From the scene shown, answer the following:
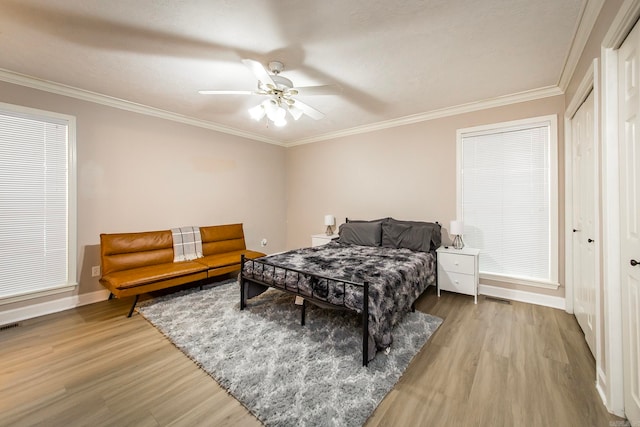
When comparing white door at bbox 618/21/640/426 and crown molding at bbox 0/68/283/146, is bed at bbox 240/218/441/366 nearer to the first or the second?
white door at bbox 618/21/640/426

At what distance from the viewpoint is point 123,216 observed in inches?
144

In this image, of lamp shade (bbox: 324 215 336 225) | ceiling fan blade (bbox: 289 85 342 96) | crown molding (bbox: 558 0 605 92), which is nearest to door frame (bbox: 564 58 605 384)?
crown molding (bbox: 558 0 605 92)

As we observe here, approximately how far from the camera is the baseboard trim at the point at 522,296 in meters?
3.15

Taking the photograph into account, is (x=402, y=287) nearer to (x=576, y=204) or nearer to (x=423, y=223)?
(x=423, y=223)

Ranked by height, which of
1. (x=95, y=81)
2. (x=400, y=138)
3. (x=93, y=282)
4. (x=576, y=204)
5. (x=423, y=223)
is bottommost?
(x=93, y=282)

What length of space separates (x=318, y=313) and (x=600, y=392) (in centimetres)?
227

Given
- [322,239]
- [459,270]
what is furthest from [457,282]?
[322,239]

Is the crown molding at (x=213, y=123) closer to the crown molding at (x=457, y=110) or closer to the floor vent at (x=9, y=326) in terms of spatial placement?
the crown molding at (x=457, y=110)

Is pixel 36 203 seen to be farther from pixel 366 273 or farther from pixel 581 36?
pixel 581 36

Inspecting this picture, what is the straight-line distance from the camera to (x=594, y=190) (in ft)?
6.05

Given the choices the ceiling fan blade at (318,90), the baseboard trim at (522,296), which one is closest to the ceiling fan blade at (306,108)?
the ceiling fan blade at (318,90)

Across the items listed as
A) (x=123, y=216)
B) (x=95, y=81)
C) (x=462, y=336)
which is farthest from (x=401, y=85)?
(x=123, y=216)

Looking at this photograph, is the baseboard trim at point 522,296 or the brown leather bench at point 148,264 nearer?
the brown leather bench at point 148,264

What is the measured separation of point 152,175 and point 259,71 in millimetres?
2768
